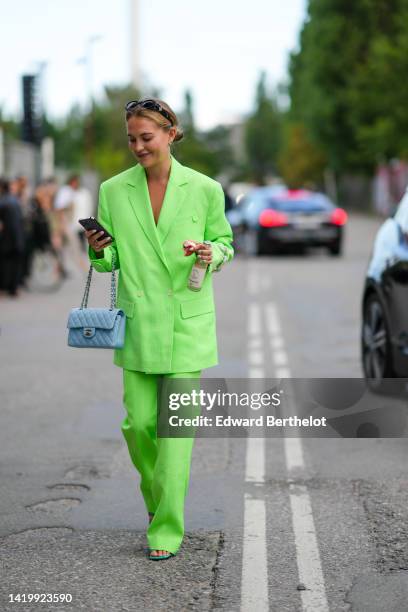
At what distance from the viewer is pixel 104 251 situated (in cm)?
477

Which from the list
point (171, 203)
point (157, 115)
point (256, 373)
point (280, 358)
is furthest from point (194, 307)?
point (280, 358)

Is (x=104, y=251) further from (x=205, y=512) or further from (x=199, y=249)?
(x=205, y=512)

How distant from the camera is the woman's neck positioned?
4.83 metres

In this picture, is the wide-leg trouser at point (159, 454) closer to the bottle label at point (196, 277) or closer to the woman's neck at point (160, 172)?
the bottle label at point (196, 277)

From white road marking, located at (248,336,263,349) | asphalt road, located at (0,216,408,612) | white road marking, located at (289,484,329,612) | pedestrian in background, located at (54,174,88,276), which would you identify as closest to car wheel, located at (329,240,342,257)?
pedestrian in background, located at (54,174,88,276)

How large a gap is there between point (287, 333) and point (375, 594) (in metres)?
8.95

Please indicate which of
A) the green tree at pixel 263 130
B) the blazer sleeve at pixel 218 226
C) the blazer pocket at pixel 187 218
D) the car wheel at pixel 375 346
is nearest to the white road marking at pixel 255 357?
the car wheel at pixel 375 346

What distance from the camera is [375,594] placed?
444 cm

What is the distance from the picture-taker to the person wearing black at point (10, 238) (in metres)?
17.0

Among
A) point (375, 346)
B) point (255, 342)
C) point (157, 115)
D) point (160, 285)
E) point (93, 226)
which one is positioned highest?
point (157, 115)

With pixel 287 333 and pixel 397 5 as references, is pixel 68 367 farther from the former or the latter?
pixel 397 5

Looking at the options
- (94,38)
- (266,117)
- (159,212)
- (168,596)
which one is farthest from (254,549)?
(266,117)

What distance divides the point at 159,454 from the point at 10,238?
12.9 metres

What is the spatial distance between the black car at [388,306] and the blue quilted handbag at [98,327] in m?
3.75
